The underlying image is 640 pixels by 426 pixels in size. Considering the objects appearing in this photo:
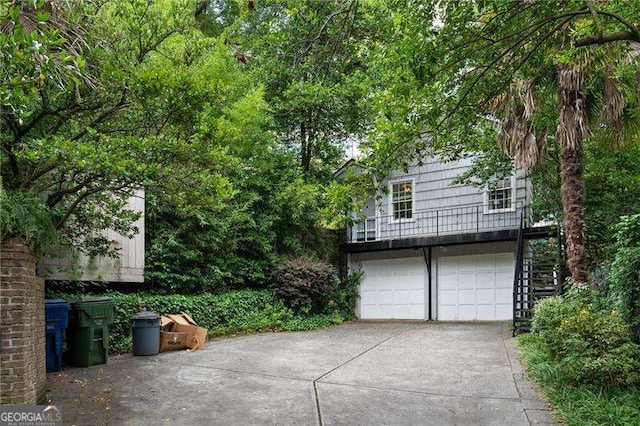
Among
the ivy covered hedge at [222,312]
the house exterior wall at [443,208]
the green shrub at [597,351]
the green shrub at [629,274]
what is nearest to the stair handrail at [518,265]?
the house exterior wall at [443,208]

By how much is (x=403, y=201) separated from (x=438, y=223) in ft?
4.57

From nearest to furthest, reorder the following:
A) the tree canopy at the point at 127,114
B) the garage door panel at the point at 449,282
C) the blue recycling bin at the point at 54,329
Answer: the tree canopy at the point at 127,114
the blue recycling bin at the point at 54,329
the garage door panel at the point at 449,282

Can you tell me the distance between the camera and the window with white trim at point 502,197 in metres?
13.5

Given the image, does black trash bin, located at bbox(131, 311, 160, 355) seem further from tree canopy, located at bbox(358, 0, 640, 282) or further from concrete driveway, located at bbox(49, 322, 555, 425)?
tree canopy, located at bbox(358, 0, 640, 282)

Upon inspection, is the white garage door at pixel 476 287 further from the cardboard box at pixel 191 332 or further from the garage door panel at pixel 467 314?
the cardboard box at pixel 191 332

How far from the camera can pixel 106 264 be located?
912cm

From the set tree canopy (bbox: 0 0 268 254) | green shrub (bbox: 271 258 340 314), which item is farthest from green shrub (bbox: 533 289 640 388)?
green shrub (bbox: 271 258 340 314)

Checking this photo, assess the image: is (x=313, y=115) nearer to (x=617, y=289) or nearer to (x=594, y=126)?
(x=594, y=126)

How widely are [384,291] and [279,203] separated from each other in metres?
4.65

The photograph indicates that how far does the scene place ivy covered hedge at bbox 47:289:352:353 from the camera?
8.69 m

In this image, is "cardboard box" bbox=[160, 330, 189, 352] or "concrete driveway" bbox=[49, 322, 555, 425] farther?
"cardboard box" bbox=[160, 330, 189, 352]

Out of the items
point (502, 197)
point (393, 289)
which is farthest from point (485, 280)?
point (393, 289)

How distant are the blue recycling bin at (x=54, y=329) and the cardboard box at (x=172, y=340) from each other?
6.13 feet

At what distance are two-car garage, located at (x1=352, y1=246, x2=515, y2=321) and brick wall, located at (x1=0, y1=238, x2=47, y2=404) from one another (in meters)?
11.1
